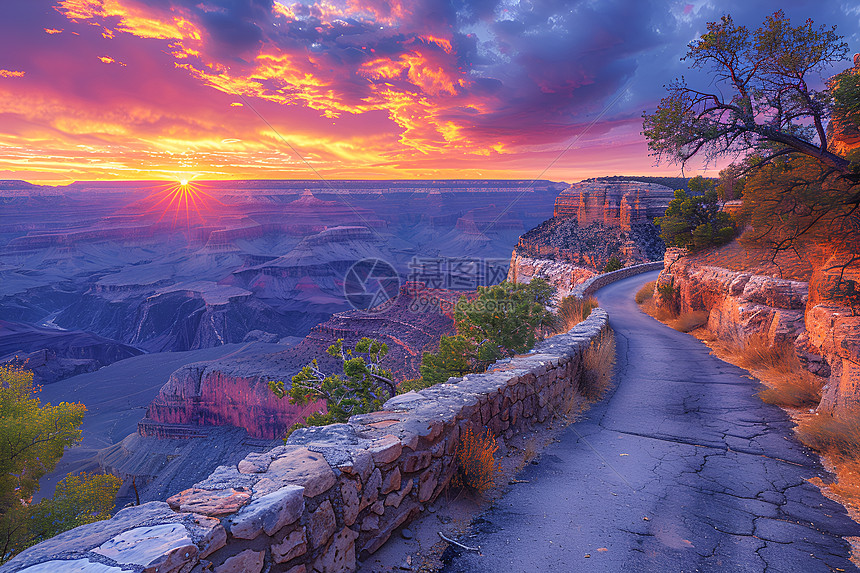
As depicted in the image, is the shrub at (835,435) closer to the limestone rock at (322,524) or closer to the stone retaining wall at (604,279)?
the limestone rock at (322,524)

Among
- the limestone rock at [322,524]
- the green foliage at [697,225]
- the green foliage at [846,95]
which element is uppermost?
the green foliage at [846,95]

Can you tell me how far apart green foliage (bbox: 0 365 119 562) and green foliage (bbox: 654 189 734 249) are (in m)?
20.5

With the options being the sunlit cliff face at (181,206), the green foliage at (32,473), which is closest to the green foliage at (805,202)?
the green foliage at (32,473)

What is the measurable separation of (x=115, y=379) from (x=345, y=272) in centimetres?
7010

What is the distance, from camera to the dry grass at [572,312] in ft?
40.8

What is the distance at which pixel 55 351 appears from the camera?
62031 millimetres

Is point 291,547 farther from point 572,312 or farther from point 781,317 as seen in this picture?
point 572,312

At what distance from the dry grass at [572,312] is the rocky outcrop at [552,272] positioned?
1717 cm

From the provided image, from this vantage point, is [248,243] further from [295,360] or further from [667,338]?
[667,338]

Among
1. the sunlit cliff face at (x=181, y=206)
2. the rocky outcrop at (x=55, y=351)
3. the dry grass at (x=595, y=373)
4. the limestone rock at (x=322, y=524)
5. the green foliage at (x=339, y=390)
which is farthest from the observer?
the sunlit cliff face at (x=181, y=206)

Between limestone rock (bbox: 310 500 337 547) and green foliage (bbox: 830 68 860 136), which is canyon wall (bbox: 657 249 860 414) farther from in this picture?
limestone rock (bbox: 310 500 337 547)

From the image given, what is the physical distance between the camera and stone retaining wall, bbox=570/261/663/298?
20791 millimetres

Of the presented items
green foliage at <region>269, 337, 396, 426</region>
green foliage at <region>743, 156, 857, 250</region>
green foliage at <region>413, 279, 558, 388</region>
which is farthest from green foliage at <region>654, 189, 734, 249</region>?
green foliage at <region>269, 337, 396, 426</region>

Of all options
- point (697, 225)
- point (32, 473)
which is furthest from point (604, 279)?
point (32, 473)
